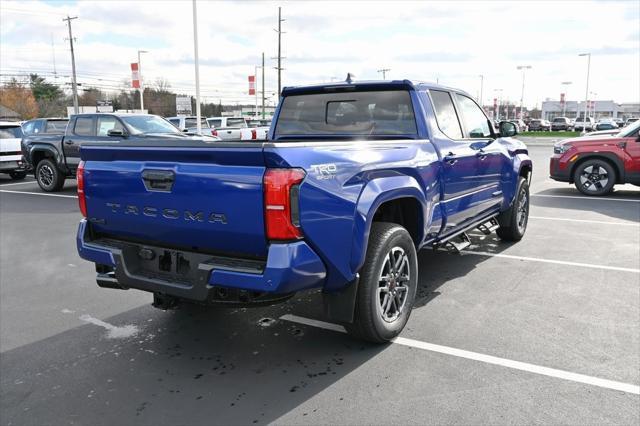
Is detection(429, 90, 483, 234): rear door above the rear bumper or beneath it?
above

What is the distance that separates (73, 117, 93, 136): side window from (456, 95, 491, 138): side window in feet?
31.3

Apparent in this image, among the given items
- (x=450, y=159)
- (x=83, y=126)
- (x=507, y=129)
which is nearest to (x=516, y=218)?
(x=507, y=129)

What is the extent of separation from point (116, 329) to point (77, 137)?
31.4 feet

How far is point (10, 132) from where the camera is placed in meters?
14.9

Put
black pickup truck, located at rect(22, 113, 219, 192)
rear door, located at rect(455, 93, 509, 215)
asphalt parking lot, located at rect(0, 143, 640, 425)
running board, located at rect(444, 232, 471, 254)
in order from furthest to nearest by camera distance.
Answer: black pickup truck, located at rect(22, 113, 219, 192) < rear door, located at rect(455, 93, 509, 215) < running board, located at rect(444, 232, 471, 254) < asphalt parking lot, located at rect(0, 143, 640, 425)

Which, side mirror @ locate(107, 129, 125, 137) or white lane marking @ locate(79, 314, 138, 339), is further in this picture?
side mirror @ locate(107, 129, 125, 137)

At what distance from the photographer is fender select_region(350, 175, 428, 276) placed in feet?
10.8

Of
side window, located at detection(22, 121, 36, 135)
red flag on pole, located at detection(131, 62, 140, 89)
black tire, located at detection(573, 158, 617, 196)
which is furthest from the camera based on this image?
red flag on pole, located at detection(131, 62, 140, 89)

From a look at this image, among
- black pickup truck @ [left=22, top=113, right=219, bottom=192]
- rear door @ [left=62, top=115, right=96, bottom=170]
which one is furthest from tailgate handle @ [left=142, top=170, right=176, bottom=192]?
rear door @ [left=62, top=115, right=96, bottom=170]

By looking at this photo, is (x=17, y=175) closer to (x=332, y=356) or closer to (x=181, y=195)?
(x=181, y=195)

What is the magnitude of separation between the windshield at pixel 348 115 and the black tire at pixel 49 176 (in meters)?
9.80

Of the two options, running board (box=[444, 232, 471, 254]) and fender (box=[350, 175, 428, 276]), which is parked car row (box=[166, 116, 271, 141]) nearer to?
running board (box=[444, 232, 471, 254])

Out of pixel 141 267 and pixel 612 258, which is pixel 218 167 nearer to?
pixel 141 267

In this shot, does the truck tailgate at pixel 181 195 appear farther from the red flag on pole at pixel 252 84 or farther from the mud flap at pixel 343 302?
the red flag on pole at pixel 252 84
